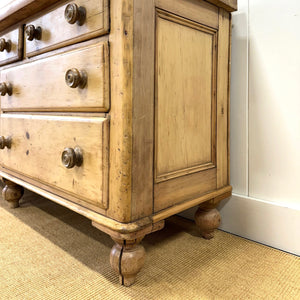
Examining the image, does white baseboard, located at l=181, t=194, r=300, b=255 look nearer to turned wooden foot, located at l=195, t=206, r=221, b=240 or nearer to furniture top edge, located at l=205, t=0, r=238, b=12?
turned wooden foot, located at l=195, t=206, r=221, b=240

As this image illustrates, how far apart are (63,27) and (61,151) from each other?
32cm

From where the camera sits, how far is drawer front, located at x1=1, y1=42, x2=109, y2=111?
2.15ft

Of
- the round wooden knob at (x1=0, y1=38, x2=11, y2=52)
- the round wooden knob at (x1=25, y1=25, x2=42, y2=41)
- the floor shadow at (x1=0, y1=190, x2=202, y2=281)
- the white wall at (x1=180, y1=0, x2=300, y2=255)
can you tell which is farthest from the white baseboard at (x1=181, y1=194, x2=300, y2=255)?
the round wooden knob at (x1=0, y1=38, x2=11, y2=52)

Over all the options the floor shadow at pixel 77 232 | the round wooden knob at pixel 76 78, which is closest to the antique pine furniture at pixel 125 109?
the round wooden knob at pixel 76 78

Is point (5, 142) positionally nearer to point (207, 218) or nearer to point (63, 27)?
point (63, 27)

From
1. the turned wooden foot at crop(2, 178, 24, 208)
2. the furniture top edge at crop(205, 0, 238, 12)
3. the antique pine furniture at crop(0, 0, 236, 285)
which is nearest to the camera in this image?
the antique pine furniture at crop(0, 0, 236, 285)


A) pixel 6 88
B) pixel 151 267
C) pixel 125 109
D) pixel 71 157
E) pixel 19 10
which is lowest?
pixel 151 267

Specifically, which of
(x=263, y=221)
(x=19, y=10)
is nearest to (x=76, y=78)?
(x=19, y=10)

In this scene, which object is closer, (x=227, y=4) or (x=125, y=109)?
(x=125, y=109)

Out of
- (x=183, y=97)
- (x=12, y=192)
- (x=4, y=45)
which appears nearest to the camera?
(x=183, y=97)

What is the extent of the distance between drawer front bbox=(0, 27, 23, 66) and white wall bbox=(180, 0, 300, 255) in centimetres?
70

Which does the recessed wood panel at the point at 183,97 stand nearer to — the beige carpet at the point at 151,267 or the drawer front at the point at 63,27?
the drawer front at the point at 63,27

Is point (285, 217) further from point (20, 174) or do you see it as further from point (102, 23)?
point (20, 174)

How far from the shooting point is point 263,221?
917 millimetres
